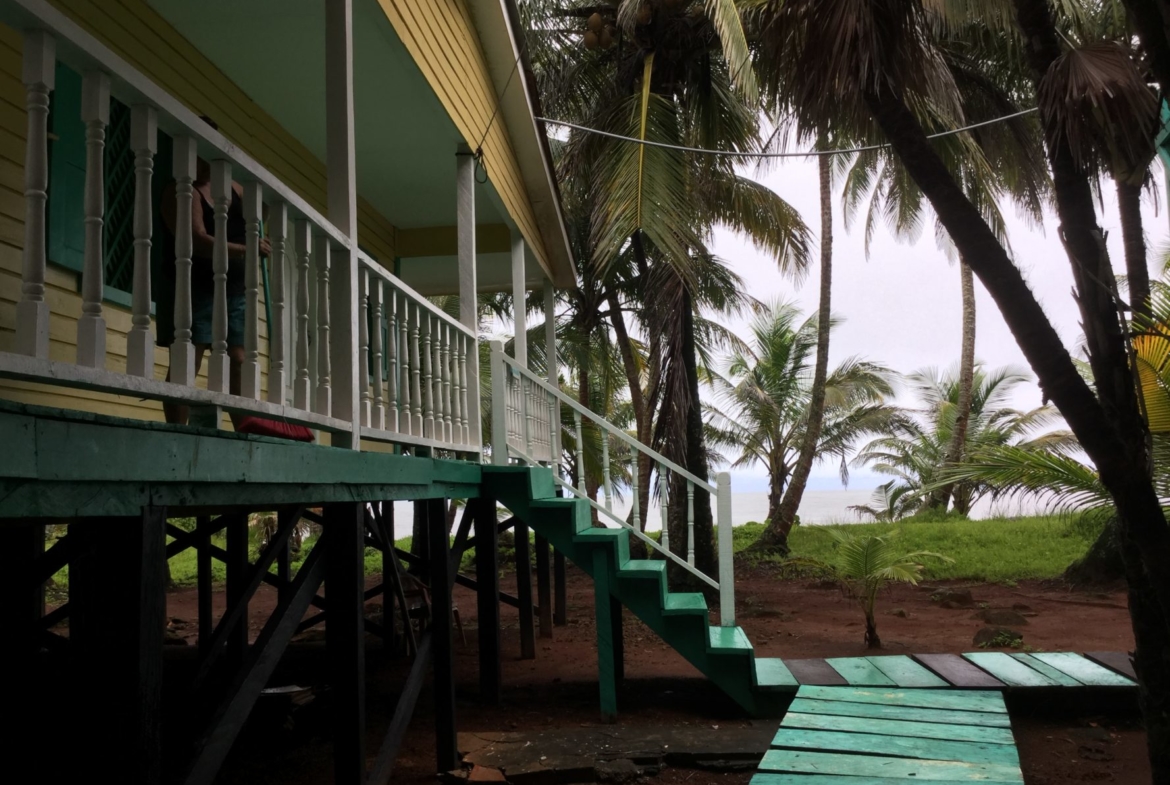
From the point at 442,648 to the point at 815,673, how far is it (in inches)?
119

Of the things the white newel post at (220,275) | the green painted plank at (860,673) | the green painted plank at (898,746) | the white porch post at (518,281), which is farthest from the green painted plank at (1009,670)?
the white newel post at (220,275)

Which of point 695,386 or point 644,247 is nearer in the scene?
point 695,386

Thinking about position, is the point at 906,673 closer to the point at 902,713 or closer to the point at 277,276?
the point at 902,713

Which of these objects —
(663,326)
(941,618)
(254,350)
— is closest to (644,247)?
(663,326)

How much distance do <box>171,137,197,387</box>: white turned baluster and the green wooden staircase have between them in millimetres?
4882

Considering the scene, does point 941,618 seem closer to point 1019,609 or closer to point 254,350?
point 1019,609

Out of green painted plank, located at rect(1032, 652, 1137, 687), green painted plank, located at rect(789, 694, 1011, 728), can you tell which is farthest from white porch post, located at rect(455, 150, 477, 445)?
green painted plank, located at rect(1032, 652, 1137, 687)

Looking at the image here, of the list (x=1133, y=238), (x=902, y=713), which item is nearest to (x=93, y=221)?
(x=902, y=713)

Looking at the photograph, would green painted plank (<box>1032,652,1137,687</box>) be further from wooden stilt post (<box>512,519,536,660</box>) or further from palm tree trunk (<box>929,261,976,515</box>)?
palm tree trunk (<box>929,261,976,515</box>)

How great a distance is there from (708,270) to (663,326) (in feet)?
20.0

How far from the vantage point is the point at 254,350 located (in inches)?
128

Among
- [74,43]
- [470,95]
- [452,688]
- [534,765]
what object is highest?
[470,95]

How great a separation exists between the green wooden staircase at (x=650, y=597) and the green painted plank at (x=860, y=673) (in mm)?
395

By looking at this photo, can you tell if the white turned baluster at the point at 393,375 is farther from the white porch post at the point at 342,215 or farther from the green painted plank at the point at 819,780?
the green painted plank at the point at 819,780
